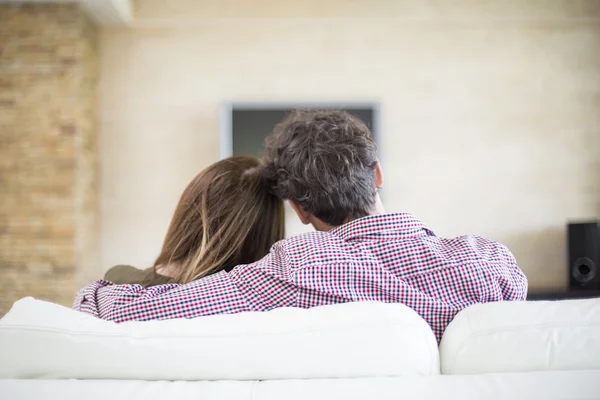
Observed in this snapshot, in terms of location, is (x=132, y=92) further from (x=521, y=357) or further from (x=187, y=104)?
(x=521, y=357)

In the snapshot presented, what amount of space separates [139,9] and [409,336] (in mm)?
3758

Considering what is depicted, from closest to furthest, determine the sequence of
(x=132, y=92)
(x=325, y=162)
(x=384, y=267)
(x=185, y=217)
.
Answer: (x=384, y=267) < (x=325, y=162) < (x=185, y=217) < (x=132, y=92)

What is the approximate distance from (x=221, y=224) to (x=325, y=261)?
49 centimetres

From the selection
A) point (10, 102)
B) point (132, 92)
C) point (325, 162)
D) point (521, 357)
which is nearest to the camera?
point (521, 357)

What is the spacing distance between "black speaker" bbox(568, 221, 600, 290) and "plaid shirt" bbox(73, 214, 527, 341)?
299 centimetres

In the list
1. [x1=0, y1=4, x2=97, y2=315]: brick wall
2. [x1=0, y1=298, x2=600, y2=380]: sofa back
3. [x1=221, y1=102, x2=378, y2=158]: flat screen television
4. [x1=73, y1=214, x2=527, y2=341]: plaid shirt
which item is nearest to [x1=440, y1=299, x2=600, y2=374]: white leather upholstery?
[x1=0, y1=298, x2=600, y2=380]: sofa back

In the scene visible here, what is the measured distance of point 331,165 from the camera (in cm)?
125

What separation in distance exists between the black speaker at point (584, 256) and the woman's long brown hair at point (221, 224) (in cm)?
287

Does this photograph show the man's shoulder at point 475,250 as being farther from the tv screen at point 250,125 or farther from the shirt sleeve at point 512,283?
the tv screen at point 250,125

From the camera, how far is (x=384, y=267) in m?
0.96

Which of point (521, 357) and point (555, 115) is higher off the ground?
point (555, 115)

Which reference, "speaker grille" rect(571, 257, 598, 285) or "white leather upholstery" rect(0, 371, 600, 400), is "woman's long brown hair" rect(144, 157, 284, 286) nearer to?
"white leather upholstery" rect(0, 371, 600, 400)

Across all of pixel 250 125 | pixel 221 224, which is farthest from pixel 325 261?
pixel 250 125

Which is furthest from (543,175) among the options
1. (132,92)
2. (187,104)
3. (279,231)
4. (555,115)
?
(279,231)
